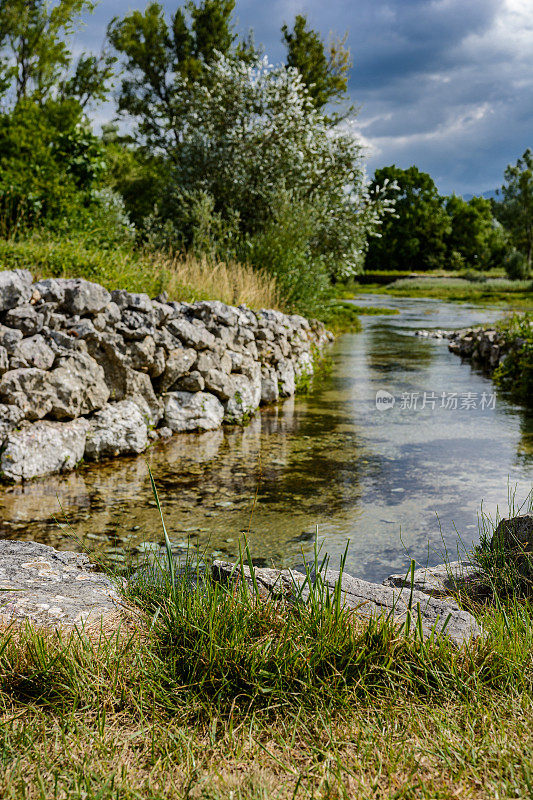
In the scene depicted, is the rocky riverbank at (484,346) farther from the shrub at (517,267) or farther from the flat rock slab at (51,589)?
the shrub at (517,267)

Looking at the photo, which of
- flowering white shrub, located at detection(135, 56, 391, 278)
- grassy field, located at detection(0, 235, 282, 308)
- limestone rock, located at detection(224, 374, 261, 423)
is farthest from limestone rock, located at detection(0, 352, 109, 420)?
flowering white shrub, located at detection(135, 56, 391, 278)

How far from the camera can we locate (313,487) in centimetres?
545

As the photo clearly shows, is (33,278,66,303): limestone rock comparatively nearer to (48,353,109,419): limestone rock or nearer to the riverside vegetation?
(48,353,109,419): limestone rock

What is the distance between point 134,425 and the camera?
6.47 m

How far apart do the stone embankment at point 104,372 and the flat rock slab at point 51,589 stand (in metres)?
2.24

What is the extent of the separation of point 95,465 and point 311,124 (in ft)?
51.2

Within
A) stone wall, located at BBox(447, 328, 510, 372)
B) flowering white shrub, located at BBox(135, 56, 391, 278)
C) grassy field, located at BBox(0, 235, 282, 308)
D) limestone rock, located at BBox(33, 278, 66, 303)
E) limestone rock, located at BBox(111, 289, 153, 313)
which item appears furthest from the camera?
flowering white shrub, located at BBox(135, 56, 391, 278)

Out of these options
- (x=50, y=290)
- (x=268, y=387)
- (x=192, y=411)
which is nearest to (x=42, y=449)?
(x=50, y=290)

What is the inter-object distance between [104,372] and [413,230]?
222 feet

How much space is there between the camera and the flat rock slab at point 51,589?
8.03 feet

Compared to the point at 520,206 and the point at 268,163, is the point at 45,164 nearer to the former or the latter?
the point at 268,163

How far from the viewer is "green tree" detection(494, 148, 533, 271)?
184ft

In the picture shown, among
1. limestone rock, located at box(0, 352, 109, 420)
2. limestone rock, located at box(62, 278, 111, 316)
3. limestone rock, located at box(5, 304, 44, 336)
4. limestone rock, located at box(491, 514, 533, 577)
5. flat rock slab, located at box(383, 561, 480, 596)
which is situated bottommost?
flat rock slab, located at box(383, 561, 480, 596)

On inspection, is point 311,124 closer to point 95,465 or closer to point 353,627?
point 95,465
